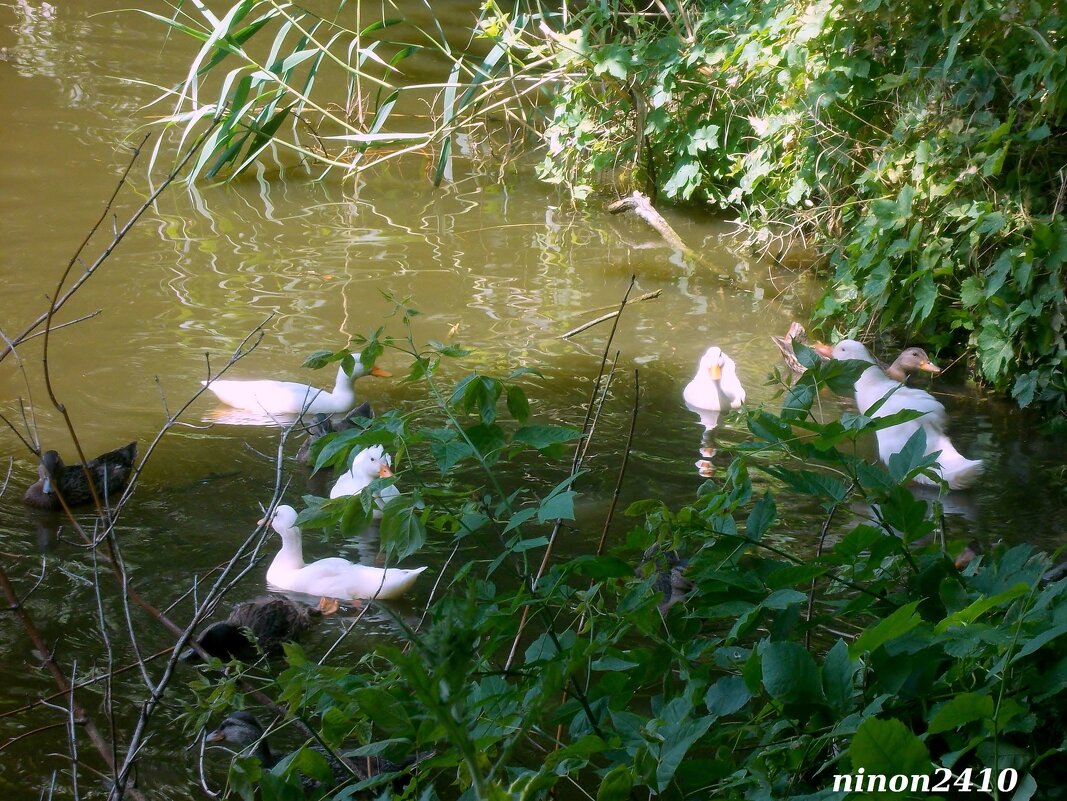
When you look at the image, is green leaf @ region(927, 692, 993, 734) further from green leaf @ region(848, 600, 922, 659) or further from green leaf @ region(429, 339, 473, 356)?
green leaf @ region(429, 339, 473, 356)

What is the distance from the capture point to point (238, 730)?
11.2ft

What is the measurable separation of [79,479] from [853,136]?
18.6ft

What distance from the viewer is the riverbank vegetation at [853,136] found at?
636 cm

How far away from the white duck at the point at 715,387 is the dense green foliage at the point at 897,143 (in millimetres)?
1158

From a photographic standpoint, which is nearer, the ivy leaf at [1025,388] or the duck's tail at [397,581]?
the duck's tail at [397,581]

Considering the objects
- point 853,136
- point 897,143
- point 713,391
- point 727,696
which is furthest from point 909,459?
point 853,136

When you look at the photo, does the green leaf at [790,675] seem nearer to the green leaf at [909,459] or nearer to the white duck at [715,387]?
the green leaf at [909,459]

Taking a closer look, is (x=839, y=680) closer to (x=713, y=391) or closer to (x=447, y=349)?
(x=447, y=349)

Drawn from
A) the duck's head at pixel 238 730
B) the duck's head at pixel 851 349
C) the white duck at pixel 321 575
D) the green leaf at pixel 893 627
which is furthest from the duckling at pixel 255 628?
the duck's head at pixel 851 349

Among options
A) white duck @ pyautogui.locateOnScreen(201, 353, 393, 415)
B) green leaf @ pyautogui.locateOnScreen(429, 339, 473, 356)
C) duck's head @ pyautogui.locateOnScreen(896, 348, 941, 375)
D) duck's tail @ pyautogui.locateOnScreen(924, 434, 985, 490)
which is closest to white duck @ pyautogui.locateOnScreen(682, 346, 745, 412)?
duck's head @ pyautogui.locateOnScreen(896, 348, 941, 375)

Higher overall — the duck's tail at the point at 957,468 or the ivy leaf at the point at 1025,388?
the ivy leaf at the point at 1025,388

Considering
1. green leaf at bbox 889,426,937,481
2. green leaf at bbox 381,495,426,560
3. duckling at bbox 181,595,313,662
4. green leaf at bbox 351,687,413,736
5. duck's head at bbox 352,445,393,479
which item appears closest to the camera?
green leaf at bbox 351,687,413,736

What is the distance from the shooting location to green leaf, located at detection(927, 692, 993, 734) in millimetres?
1633

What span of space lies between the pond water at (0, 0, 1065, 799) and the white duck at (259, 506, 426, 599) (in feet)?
0.40
